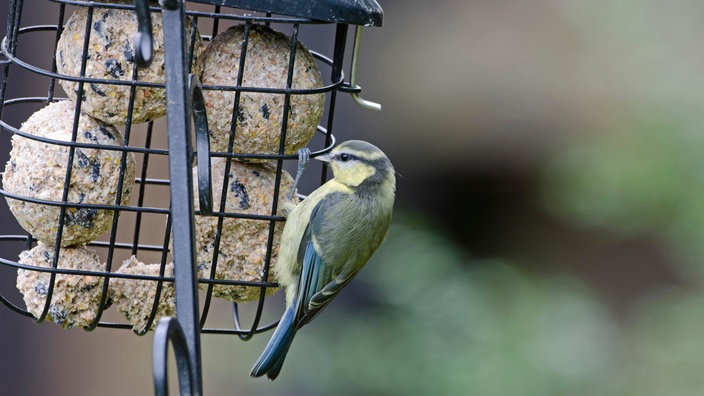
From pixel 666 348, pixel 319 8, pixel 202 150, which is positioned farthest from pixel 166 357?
pixel 666 348

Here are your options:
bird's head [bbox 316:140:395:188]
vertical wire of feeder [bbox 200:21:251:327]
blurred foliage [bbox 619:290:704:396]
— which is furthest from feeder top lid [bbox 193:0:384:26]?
blurred foliage [bbox 619:290:704:396]

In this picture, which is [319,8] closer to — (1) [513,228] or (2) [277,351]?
(2) [277,351]

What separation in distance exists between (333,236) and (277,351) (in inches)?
13.2

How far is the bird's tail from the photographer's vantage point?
2.61 meters

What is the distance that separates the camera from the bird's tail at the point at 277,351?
261cm

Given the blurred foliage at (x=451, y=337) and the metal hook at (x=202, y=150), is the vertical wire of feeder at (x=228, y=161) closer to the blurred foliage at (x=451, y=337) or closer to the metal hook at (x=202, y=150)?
the metal hook at (x=202, y=150)

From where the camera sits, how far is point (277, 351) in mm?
2613

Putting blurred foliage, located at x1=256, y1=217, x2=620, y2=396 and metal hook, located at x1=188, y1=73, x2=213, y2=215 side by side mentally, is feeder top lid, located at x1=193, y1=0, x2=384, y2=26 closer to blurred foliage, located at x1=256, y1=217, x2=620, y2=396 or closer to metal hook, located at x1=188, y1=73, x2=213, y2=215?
metal hook, located at x1=188, y1=73, x2=213, y2=215

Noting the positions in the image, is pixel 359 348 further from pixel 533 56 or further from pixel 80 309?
pixel 80 309

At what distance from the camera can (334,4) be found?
208 cm

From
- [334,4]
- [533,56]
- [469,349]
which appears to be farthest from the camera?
[533,56]

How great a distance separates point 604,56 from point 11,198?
2.52 metres

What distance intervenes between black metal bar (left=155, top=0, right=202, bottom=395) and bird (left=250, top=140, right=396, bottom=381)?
86 centimetres

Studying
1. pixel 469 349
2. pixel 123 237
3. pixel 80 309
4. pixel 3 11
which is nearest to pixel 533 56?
pixel 469 349
